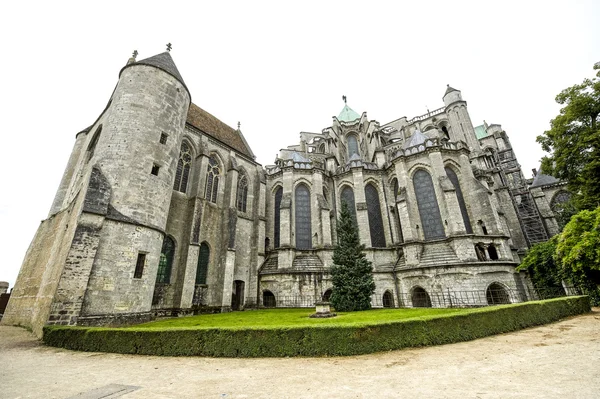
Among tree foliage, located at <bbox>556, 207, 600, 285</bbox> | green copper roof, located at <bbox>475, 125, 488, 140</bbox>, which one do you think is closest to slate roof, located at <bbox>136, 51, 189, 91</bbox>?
tree foliage, located at <bbox>556, 207, 600, 285</bbox>

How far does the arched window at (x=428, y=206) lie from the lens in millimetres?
20000

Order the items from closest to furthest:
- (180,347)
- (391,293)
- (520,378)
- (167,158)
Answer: (520,378)
(180,347)
(167,158)
(391,293)

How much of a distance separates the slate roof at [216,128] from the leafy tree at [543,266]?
2480cm

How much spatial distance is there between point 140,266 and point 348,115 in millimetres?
34980

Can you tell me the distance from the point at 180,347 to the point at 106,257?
691 cm

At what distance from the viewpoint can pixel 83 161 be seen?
1772 centimetres

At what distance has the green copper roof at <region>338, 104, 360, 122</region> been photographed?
38469 millimetres

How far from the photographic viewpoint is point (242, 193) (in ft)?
74.3

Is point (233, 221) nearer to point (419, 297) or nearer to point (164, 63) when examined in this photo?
point (164, 63)

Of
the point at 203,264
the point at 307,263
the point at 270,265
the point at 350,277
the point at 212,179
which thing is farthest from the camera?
the point at 270,265

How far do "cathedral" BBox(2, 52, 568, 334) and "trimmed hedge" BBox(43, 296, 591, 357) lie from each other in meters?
3.76

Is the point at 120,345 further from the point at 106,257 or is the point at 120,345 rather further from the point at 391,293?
the point at 391,293

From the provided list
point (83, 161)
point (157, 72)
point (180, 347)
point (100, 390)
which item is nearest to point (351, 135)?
point (157, 72)

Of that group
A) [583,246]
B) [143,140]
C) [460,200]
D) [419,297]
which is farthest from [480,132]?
[143,140]
